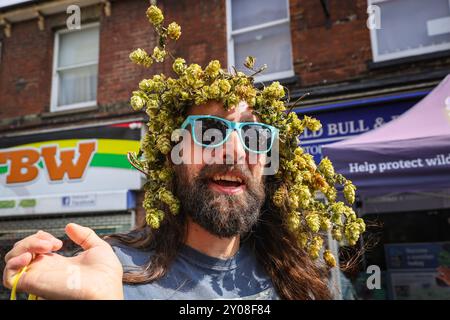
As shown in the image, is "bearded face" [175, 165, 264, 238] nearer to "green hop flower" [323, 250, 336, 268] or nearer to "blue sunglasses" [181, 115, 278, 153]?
"blue sunglasses" [181, 115, 278, 153]

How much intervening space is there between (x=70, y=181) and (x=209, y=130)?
5.62 m

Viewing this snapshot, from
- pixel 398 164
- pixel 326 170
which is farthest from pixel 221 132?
pixel 398 164

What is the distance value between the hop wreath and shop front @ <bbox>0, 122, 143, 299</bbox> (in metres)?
4.56

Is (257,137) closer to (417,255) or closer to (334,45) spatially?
(417,255)

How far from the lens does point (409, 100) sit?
5375 mm

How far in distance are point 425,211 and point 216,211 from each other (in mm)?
4907

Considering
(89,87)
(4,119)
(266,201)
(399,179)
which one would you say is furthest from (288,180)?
(4,119)

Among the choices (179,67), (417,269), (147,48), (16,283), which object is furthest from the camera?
(147,48)

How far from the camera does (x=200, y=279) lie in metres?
1.76

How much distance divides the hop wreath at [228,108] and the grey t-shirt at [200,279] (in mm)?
205

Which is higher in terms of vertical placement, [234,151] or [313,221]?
[234,151]

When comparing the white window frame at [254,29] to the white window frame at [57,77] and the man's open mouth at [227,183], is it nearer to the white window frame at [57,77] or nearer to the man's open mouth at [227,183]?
the white window frame at [57,77]

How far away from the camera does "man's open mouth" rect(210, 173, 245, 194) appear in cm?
185

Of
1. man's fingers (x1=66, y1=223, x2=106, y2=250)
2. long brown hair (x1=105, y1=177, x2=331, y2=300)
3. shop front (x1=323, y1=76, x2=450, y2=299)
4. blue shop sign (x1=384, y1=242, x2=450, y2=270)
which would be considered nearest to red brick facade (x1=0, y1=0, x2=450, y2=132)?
shop front (x1=323, y1=76, x2=450, y2=299)
